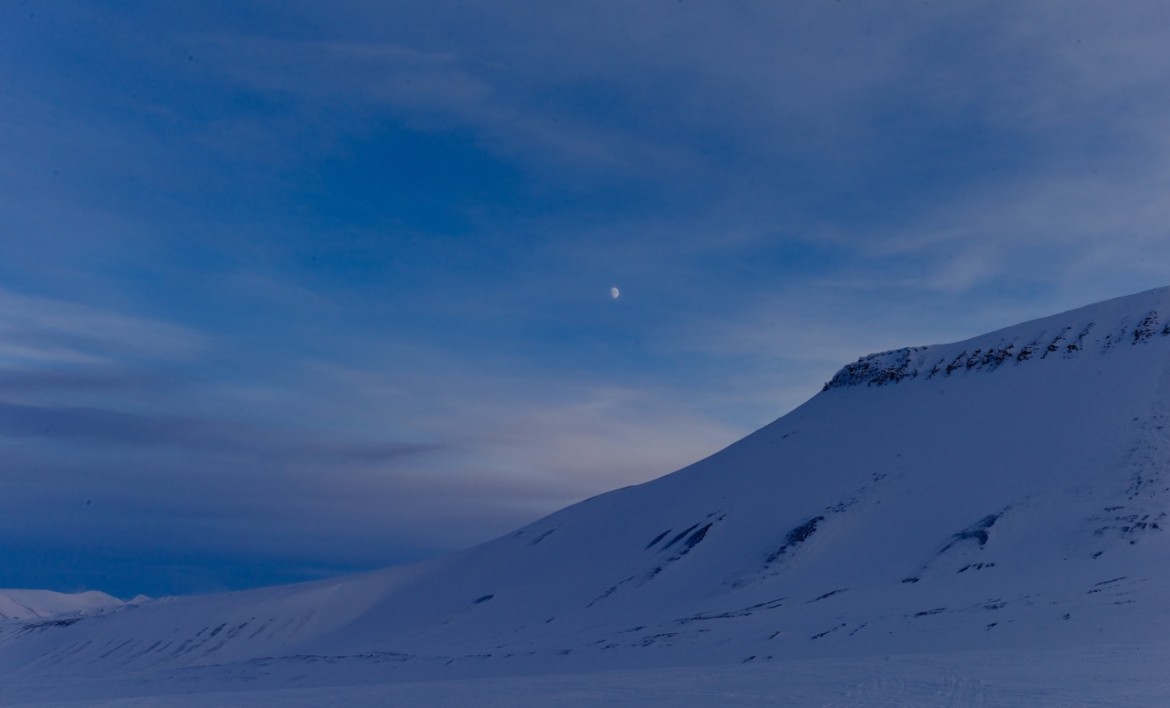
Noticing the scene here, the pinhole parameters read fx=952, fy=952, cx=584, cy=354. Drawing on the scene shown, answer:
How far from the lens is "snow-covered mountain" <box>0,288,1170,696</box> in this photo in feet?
97.6

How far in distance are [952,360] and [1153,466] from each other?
79.4 ft

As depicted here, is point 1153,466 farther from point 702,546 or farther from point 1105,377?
point 702,546

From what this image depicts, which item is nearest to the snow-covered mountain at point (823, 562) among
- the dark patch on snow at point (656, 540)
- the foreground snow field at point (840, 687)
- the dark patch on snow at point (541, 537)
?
the dark patch on snow at point (656, 540)

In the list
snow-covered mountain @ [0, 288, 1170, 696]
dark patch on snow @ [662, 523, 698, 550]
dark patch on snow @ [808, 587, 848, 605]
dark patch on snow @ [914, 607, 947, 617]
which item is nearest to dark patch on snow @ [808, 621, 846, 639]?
snow-covered mountain @ [0, 288, 1170, 696]

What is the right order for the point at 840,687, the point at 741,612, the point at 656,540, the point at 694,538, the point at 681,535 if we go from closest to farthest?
the point at 840,687 < the point at 741,612 < the point at 694,538 < the point at 681,535 < the point at 656,540

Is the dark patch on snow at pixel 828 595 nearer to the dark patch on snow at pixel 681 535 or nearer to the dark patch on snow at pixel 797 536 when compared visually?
the dark patch on snow at pixel 797 536

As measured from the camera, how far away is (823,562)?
4031cm

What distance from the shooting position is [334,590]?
208ft

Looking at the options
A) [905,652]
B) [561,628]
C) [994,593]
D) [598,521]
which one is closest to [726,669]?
[905,652]

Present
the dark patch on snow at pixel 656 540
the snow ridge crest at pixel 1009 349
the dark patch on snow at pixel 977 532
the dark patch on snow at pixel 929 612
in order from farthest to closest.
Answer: the dark patch on snow at pixel 656 540 < the snow ridge crest at pixel 1009 349 < the dark patch on snow at pixel 977 532 < the dark patch on snow at pixel 929 612

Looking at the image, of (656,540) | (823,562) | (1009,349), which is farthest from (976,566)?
(1009,349)

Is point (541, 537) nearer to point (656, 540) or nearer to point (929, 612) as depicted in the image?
point (656, 540)

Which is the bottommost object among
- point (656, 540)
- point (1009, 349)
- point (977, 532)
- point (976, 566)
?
point (976, 566)

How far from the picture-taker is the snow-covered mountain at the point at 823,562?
29.7 m
